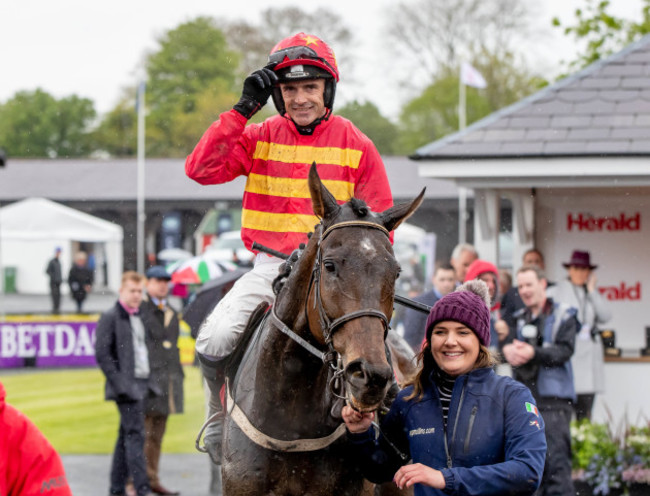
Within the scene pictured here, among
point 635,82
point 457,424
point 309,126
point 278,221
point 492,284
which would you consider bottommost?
point 457,424

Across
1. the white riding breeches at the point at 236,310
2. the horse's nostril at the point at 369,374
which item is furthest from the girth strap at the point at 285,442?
the horse's nostril at the point at 369,374

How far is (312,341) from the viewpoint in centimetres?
358

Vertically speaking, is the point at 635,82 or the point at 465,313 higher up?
the point at 635,82

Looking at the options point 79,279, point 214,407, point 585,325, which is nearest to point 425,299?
point 585,325

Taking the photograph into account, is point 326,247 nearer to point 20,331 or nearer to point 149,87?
point 20,331

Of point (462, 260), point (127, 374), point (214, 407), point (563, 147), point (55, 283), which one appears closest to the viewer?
point (214, 407)

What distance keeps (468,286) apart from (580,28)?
36.7 ft

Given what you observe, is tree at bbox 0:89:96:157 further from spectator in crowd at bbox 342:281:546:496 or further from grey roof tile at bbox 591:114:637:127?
spectator in crowd at bbox 342:281:546:496

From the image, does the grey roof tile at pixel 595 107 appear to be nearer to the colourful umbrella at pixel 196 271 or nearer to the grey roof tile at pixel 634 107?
the grey roof tile at pixel 634 107

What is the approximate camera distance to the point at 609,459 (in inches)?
306

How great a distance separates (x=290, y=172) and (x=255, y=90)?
0.38 m

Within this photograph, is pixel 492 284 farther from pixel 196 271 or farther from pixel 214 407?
pixel 196 271

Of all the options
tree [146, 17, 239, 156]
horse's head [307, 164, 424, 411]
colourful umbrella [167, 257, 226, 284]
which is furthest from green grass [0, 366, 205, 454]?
tree [146, 17, 239, 156]

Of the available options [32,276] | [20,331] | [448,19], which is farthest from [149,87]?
[20,331]
